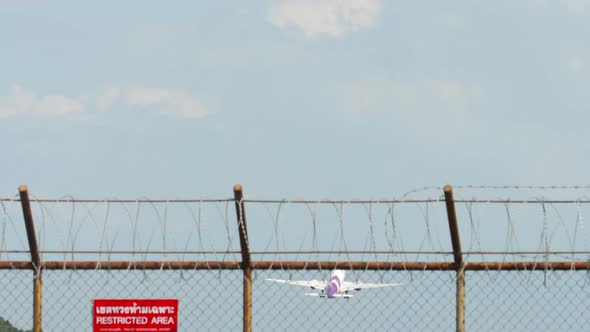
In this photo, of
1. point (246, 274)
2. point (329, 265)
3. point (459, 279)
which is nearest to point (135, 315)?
point (246, 274)

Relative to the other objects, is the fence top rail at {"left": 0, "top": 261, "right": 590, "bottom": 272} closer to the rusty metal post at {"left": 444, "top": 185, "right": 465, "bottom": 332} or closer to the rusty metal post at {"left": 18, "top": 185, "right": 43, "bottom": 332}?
the rusty metal post at {"left": 444, "top": 185, "right": 465, "bottom": 332}

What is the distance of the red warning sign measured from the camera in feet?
29.6

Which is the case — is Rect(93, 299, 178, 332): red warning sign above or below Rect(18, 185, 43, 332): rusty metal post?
below

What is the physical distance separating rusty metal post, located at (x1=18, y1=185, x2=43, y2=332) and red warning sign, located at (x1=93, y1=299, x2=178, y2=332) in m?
0.68

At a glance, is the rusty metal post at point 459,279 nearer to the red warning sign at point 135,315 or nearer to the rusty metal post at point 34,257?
the red warning sign at point 135,315

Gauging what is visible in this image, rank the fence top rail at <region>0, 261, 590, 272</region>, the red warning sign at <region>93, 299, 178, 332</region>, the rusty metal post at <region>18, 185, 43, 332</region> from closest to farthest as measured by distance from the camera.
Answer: the fence top rail at <region>0, 261, 590, 272</region> < the red warning sign at <region>93, 299, 178, 332</region> < the rusty metal post at <region>18, 185, 43, 332</region>

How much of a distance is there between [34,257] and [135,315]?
1106 mm

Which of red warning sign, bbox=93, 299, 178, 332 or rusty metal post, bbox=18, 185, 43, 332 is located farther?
rusty metal post, bbox=18, 185, 43, 332

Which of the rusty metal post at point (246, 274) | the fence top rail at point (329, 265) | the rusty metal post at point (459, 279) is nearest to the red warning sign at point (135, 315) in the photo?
the fence top rail at point (329, 265)

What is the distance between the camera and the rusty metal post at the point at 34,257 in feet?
30.0

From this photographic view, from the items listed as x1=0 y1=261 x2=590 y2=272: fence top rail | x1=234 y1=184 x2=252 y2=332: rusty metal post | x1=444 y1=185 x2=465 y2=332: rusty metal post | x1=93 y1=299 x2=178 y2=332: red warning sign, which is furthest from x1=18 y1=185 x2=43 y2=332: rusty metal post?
x1=444 y1=185 x2=465 y2=332: rusty metal post

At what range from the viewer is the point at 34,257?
9.30 m

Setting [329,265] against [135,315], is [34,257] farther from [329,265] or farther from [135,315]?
[329,265]

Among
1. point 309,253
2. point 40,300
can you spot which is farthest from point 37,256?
point 309,253
